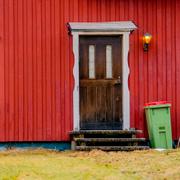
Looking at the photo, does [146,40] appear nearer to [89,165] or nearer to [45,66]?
[45,66]

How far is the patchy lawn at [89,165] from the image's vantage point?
9.16 meters

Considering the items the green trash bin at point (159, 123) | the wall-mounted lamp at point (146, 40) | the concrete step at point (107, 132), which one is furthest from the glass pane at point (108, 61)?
the concrete step at point (107, 132)

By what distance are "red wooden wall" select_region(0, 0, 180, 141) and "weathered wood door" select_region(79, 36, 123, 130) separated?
0.98 ft

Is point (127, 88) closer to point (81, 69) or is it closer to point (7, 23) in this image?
point (81, 69)

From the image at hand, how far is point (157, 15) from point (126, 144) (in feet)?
9.99

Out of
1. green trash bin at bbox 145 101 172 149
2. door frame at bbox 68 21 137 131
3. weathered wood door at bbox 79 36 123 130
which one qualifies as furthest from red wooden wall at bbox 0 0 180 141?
green trash bin at bbox 145 101 172 149

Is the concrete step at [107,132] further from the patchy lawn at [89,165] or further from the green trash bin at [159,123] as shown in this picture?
the patchy lawn at [89,165]

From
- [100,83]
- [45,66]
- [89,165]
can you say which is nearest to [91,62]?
[100,83]

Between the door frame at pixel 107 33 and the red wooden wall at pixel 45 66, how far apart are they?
0.40 ft

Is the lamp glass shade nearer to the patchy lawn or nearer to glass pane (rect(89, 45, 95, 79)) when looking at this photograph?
glass pane (rect(89, 45, 95, 79))

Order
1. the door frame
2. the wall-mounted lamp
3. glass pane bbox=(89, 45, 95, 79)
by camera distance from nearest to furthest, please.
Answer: the door frame → the wall-mounted lamp → glass pane bbox=(89, 45, 95, 79)

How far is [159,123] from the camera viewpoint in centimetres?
1261

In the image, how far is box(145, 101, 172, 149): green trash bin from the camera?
41.2 ft

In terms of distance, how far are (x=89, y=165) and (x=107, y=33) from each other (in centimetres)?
374
